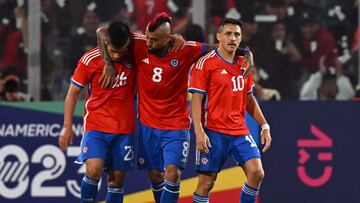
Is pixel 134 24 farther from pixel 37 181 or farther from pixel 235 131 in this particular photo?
pixel 235 131

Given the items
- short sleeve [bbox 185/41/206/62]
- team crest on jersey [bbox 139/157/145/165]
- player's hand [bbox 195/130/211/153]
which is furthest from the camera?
team crest on jersey [bbox 139/157/145/165]

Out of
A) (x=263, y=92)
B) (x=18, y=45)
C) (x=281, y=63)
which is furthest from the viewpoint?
(x=281, y=63)

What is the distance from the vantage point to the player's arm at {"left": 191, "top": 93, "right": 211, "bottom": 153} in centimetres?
1148

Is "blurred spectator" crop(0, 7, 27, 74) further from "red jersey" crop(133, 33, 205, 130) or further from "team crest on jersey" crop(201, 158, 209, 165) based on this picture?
"team crest on jersey" crop(201, 158, 209, 165)

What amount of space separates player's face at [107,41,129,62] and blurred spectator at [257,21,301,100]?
14.0ft

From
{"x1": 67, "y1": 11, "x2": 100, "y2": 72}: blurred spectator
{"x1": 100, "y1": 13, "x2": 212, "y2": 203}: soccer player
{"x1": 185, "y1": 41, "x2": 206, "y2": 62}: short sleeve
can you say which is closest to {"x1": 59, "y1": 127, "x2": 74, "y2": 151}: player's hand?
{"x1": 100, "y1": 13, "x2": 212, "y2": 203}: soccer player

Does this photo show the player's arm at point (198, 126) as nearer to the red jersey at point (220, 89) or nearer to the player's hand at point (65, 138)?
the red jersey at point (220, 89)

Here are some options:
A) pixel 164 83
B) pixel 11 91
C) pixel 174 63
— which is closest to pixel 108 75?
pixel 164 83

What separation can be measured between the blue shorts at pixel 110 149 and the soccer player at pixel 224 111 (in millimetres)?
700

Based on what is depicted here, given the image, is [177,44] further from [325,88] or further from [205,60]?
[325,88]

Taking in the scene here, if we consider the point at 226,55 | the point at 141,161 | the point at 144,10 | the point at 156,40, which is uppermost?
the point at 144,10

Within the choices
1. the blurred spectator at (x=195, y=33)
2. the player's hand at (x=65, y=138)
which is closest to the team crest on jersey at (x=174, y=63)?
the player's hand at (x=65, y=138)

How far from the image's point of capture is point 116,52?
38.1 ft

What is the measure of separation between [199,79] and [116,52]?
84 cm
